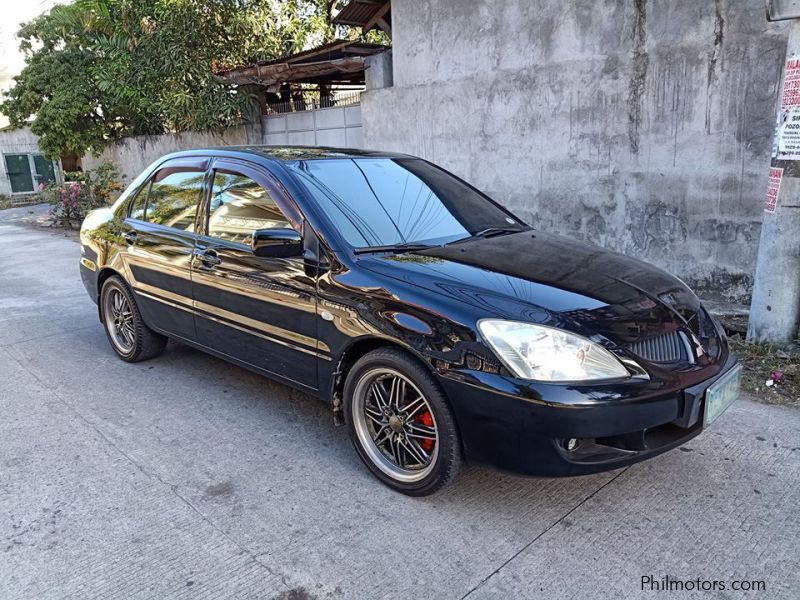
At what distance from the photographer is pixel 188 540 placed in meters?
2.75

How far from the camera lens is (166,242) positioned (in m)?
4.32

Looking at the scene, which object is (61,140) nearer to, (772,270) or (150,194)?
(150,194)

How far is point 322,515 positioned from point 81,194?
42.1 feet

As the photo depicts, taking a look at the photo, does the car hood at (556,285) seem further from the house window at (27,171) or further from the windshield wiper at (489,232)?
the house window at (27,171)

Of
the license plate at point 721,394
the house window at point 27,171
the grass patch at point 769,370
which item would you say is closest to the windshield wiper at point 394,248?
the license plate at point 721,394

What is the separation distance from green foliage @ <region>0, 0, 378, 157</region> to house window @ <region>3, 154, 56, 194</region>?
7990mm

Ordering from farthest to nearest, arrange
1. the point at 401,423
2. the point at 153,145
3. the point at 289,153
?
1. the point at 153,145
2. the point at 289,153
3. the point at 401,423

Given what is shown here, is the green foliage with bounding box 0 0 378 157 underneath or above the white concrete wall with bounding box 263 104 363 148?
above

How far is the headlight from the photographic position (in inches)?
101

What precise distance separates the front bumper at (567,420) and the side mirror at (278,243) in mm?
1112

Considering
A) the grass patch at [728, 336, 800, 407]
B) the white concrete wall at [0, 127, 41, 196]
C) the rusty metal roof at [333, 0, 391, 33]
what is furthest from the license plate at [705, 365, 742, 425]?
the white concrete wall at [0, 127, 41, 196]

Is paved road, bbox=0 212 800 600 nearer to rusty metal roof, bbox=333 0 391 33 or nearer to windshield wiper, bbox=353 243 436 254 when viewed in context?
windshield wiper, bbox=353 243 436 254

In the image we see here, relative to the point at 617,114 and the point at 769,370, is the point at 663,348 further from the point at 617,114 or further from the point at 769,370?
the point at 617,114

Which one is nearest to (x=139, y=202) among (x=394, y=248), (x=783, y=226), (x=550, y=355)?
(x=394, y=248)
